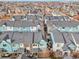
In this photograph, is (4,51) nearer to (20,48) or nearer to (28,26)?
(20,48)

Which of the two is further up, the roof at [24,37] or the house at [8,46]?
the roof at [24,37]

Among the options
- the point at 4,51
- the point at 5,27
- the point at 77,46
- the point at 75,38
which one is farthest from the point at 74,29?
the point at 4,51

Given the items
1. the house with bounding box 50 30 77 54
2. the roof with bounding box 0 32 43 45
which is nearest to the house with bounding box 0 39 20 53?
the roof with bounding box 0 32 43 45

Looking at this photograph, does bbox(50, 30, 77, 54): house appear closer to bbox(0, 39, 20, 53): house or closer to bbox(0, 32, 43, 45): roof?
bbox(0, 32, 43, 45): roof

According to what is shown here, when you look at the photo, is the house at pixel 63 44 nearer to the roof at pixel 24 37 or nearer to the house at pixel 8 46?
the roof at pixel 24 37

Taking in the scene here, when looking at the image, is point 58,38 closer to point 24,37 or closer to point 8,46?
point 24,37

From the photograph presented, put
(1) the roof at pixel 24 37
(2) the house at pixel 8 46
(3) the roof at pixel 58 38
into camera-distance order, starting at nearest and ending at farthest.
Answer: (2) the house at pixel 8 46 → (3) the roof at pixel 58 38 → (1) the roof at pixel 24 37

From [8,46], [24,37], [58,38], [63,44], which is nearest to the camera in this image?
[8,46]

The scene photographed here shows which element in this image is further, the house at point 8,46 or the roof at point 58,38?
the roof at point 58,38

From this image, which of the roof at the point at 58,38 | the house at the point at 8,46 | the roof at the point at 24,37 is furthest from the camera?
the roof at the point at 24,37

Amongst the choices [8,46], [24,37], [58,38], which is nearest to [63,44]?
[58,38]

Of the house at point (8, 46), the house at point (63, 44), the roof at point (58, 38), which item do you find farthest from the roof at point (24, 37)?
the house at point (63, 44)
